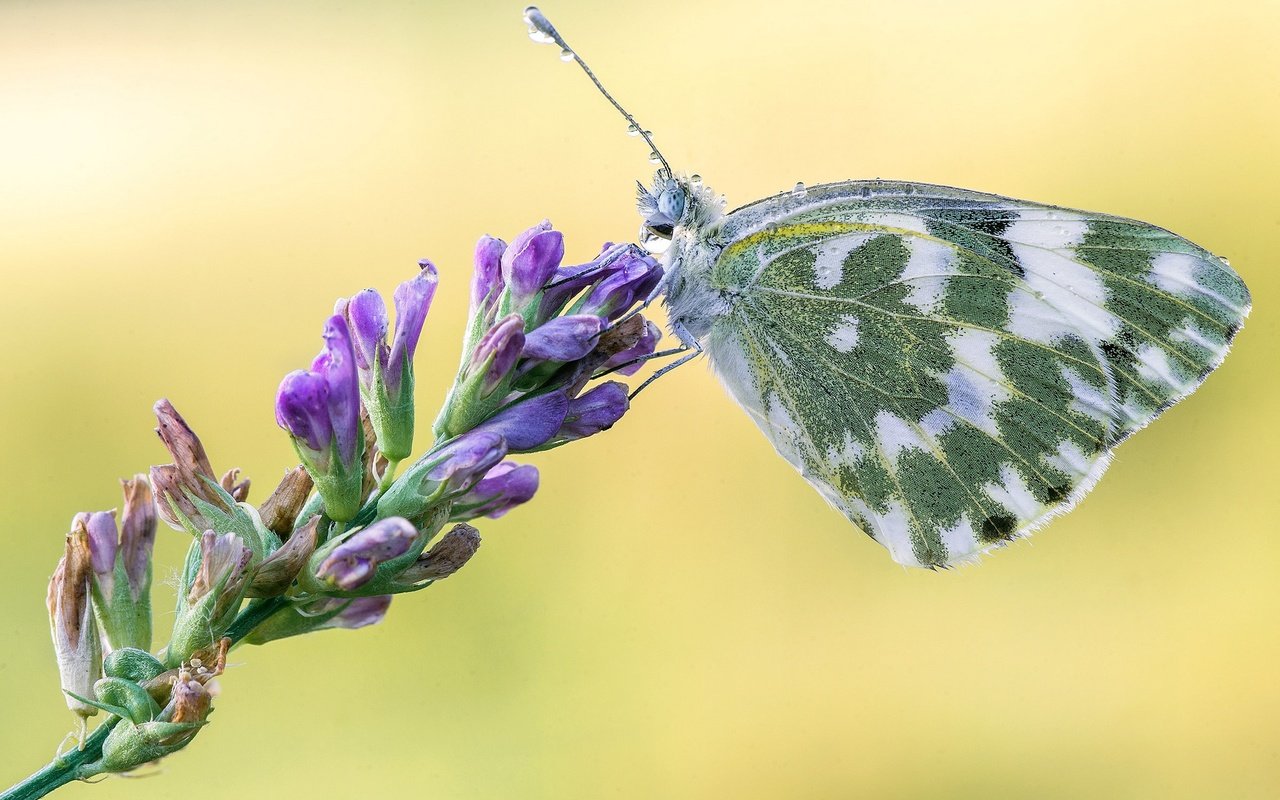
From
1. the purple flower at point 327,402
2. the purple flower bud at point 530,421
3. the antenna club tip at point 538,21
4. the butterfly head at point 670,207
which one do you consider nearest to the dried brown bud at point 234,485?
the purple flower at point 327,402

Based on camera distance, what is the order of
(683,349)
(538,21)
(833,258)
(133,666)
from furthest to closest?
(833,258) → (683,349) → (538,21) → (133,666)

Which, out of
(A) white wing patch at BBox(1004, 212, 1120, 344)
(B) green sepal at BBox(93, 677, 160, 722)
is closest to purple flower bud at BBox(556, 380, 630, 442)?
(B) green sepal at BBox(93, 677, 160, 722)

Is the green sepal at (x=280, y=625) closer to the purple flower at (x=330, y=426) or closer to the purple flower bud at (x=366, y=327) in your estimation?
the purple flower at (x=330, y=426)

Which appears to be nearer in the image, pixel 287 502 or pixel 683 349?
pixel 287 502

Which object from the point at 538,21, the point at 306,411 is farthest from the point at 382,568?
the point at 538,21

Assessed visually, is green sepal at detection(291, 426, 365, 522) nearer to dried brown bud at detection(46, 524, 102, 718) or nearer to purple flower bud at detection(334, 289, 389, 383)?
purple flower bud at detection(334, 289, 389, 383)

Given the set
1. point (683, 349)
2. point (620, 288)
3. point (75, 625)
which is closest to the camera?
point (75, 625)

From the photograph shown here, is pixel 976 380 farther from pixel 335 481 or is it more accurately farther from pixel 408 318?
pixel 335 481
